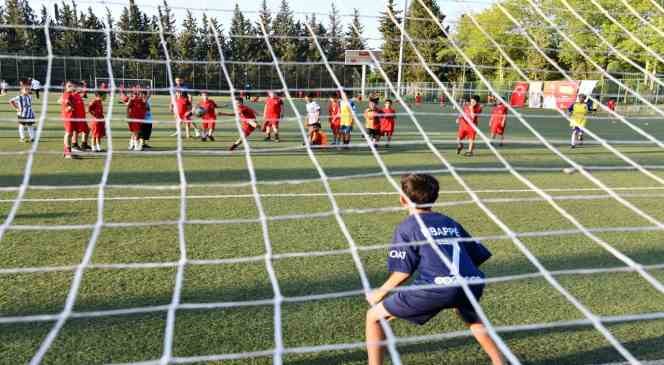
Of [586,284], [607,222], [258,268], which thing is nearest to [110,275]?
[258,268]

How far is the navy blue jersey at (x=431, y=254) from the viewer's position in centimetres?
227

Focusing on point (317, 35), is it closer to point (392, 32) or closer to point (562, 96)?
point (562, 96)

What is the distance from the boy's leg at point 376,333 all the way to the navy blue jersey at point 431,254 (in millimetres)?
204

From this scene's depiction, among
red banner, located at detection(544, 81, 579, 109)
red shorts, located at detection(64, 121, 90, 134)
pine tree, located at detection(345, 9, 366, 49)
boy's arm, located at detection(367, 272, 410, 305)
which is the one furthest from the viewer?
red shorts, located at detection(64, 121, 90, 134)

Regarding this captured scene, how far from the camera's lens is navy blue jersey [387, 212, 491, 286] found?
7.45 feet

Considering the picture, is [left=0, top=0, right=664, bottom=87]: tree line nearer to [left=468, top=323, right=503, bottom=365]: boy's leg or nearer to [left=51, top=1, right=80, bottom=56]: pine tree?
[left=51, top=1, right=80, bottom=56]: pine tree

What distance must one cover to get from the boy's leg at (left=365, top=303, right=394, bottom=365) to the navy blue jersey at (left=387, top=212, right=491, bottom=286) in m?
0.20

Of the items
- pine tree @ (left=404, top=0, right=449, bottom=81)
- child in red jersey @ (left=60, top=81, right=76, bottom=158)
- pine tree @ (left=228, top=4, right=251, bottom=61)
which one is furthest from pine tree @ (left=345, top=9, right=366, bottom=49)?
child in red jersey @ (left=60, top=81, right=76, bottom=158)

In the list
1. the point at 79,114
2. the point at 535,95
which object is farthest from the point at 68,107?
the point at 535,95

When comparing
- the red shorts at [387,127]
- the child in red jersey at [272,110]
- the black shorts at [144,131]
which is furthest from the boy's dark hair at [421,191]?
the child in red jersey at [272,110]

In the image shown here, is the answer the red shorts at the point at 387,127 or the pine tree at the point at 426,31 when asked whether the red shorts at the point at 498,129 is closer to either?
the pine tree at the point at 426,31

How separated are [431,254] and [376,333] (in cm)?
47

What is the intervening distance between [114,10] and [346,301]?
2.90 m

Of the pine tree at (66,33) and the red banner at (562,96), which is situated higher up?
the pine tree at (66,33)
